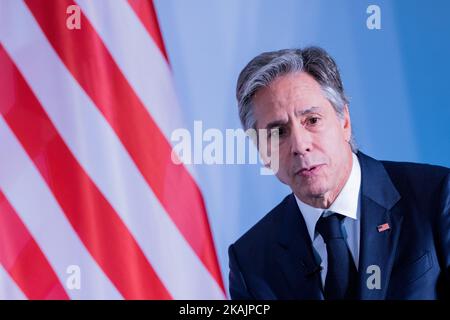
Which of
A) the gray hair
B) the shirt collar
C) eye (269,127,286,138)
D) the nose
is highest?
the gray hair

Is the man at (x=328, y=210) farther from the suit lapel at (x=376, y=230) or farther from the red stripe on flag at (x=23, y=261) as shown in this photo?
the red stripe on flag at (x=23, y=261)

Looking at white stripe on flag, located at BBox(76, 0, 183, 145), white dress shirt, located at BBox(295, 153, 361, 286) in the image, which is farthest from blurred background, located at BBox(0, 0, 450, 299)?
white dress shirt, located at BBox(295, 153, 361, 286)

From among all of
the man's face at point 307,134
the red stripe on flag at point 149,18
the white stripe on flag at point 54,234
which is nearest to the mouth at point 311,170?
the man's face at point 307,134

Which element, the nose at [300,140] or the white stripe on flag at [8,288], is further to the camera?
the white stripe on flag at [8,288]

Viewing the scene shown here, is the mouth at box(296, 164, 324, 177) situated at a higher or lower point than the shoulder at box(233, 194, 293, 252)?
higher

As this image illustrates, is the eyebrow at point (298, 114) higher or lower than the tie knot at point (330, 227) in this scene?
higher

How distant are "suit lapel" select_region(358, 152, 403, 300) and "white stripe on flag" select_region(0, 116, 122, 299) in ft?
2.49

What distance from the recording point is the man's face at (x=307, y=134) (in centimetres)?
201

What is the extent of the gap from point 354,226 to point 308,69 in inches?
19.0

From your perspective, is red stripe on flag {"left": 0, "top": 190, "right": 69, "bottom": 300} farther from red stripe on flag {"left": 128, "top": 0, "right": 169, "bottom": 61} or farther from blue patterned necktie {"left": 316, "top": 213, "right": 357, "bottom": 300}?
blue patterned necktie {"left": 316, "top": 213, "right": 357, "bottom": 300}

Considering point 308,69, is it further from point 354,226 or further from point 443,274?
point 443,274

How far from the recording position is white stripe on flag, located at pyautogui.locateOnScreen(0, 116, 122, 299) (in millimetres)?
2150

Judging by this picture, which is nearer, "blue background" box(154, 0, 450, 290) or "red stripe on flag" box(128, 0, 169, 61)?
"blue background" box(154, 0, 450, 290)

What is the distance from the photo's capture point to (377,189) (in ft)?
6.71
